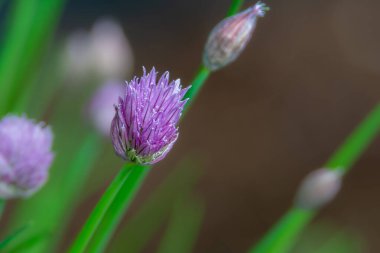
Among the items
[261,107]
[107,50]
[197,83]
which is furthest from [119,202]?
[261,107]

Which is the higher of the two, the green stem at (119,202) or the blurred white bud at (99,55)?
the blurred white bud at (99,55)

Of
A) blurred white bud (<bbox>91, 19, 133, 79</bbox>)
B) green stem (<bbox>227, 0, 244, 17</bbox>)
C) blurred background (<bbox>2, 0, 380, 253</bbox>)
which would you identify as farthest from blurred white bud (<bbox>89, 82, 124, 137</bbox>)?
blurred background (<bbox>2, 0, 380, 253</bbox>)

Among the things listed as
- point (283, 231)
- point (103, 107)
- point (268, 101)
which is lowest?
point (268, 101)

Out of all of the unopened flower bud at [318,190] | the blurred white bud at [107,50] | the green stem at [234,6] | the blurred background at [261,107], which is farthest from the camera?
the blurred background at [261,107]

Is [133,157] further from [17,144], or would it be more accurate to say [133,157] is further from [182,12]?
[182,12]

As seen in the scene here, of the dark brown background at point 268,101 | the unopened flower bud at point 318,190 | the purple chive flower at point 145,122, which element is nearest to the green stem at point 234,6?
the purple chive flower at point 145,122

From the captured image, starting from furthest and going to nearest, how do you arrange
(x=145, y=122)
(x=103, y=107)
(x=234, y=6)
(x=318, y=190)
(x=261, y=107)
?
1. (x=261, y=107)
2. (x=103, y=107)
3. (x=318, y=190)
4. (x=234, y=6)
5. (x=145, y=122)

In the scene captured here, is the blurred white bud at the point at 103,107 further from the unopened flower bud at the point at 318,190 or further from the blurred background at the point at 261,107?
the blurred background at the point at 261,107

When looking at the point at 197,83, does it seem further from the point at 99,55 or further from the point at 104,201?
the point at 99,55
